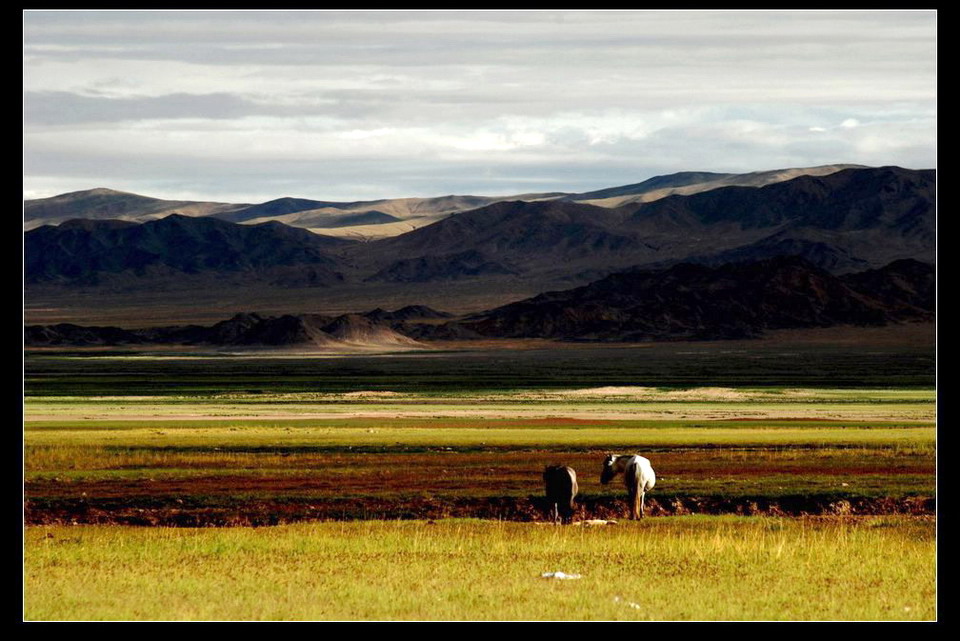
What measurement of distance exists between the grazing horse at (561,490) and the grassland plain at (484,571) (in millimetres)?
1965

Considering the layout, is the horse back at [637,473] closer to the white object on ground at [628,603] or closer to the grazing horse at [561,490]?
the grazing horse at [561,490]

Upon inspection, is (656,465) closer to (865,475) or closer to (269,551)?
(865,475)

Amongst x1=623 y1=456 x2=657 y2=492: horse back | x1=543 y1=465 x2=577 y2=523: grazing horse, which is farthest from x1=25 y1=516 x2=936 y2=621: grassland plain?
x1=543 y1=465 x2=577 y2=523: grazing horse

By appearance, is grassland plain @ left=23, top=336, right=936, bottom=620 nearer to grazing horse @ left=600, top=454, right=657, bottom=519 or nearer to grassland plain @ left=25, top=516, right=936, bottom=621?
grassland plain @ left=25, top=516, right=936, bottom=621

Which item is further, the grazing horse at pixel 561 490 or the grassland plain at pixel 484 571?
the grazing horse at pixel 561 490

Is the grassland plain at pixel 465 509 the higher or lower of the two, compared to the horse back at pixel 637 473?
lower

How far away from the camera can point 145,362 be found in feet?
494

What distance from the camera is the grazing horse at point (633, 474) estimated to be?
29.9 m

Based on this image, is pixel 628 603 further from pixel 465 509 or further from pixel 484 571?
pixel 465 509

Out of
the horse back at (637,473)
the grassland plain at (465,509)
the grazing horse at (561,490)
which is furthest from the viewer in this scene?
the grazing horse at (561,490)

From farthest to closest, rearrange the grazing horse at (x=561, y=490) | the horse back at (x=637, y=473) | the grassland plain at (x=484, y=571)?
the grazing horse at (x=561, y=490)
the horse back at (x=637, y=473)
the grassland plain at (x=484, y=571)

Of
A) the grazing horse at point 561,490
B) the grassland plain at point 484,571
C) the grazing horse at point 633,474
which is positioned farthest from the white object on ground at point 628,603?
the grazing horse at point 561,490

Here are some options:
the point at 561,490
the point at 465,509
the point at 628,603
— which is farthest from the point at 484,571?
the point at 465,509
